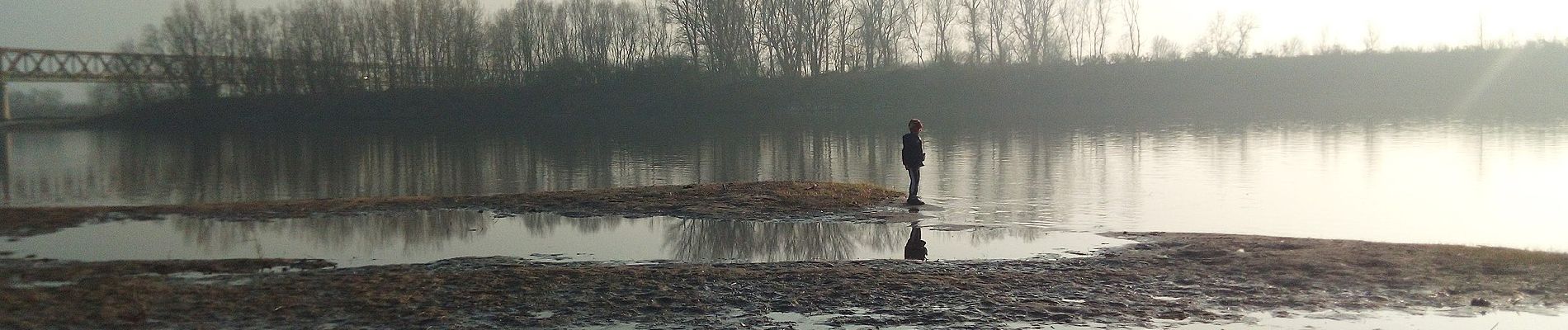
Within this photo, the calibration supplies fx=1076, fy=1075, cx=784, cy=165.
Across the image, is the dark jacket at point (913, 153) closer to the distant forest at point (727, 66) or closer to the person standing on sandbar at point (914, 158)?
the person standing on sandbar at point (914, 158)

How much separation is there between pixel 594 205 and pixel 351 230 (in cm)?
432

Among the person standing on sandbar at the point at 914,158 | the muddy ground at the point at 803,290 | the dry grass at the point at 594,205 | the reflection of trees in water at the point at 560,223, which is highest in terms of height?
the person standing on sandbar at the point at 914,158

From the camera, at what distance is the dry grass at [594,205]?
1819 centimetres

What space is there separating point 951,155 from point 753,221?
60.4ft

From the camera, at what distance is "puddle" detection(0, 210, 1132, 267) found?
44.8 ft

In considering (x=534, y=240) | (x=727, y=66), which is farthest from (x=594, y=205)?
(x=727, y=66)

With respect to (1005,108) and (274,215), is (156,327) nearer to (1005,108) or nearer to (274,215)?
(274,215)

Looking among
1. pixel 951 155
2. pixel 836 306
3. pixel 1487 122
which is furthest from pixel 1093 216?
pixel 1487 122

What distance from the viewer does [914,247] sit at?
1402 cm

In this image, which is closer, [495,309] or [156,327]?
[156,327]

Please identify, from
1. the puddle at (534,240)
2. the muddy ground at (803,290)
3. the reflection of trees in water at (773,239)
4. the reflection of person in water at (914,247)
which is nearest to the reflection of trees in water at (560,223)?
the puddle at (534,240)

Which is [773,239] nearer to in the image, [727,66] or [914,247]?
[914,247]

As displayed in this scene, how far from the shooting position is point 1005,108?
280ft

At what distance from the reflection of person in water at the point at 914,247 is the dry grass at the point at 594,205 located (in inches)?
106
